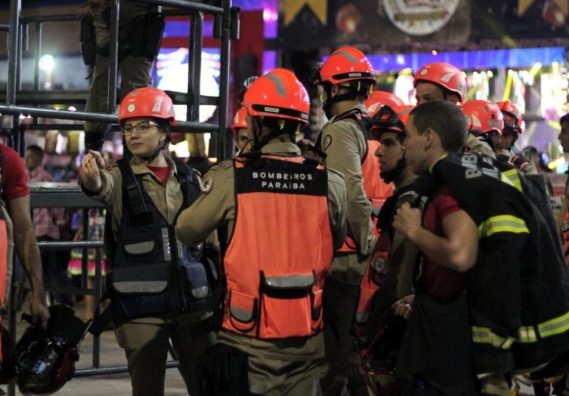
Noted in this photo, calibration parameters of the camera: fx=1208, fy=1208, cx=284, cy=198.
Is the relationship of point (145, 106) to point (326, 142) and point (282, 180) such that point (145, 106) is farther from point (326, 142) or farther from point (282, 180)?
point (282, 180)

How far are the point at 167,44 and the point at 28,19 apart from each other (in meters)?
12.2

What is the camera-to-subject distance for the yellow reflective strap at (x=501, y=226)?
5047 mm

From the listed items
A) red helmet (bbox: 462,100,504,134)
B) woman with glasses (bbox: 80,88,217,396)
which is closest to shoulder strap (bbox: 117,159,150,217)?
woman with glasses (bbox: 80,88,217,396)

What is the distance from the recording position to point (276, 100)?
5.86 meters

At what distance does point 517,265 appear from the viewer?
505cm

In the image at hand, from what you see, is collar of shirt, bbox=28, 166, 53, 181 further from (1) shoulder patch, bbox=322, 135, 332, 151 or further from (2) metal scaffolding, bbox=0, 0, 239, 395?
(1) shoulder patch, bbox=322, 135, 332, 151

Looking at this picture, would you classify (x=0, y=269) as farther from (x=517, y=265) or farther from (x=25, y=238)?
(x=517, y=265)

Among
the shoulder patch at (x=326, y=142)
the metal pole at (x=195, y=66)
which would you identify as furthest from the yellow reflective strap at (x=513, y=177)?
the metal pole at (x=195, y=66)

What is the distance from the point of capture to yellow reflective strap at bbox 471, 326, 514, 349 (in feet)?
16.7

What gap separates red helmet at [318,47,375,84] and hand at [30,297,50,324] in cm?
248

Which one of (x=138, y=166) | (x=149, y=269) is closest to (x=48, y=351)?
(x=149, y=269)

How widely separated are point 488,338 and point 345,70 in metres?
3.00

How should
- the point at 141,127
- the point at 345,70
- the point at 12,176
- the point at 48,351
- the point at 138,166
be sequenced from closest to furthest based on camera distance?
the point at 12,176, the point at 48,351, the point at 138,166, the point at 141,127, the point at 345,70

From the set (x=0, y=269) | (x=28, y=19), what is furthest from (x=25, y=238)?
(x=28, y=19)
